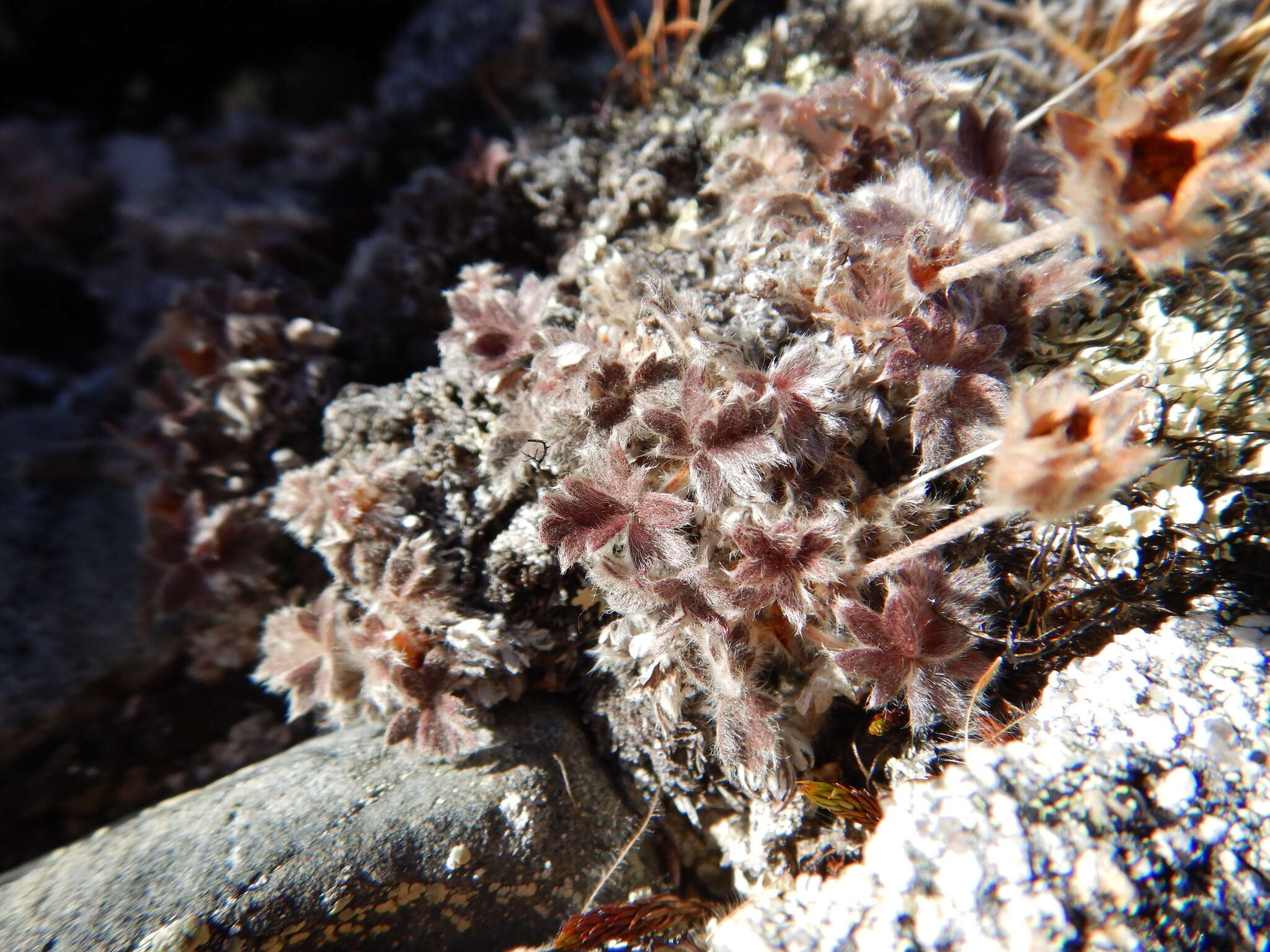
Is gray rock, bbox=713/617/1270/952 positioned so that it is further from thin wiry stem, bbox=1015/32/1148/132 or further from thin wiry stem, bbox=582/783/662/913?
thin wiry stem, bbox=1015/32/1148/132

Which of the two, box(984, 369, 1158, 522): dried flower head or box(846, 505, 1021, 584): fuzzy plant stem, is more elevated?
box(984, 369, 1158, 522): dried flower head

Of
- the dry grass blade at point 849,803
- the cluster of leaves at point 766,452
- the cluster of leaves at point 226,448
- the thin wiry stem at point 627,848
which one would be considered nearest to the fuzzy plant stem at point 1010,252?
the cluster of leaves at point 766,452

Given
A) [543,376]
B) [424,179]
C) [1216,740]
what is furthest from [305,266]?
[1216,740]

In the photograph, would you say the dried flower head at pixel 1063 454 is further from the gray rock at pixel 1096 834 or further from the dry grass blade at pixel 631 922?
the dry grass blade at pixel 631 922

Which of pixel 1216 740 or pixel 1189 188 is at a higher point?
pixel 1189 188

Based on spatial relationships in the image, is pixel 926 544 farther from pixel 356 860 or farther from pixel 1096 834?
pixel 356 860

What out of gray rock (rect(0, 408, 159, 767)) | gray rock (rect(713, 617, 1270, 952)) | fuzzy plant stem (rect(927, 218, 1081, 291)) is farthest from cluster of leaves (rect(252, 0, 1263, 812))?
gray rock (rect(0, 408, 159, 767))

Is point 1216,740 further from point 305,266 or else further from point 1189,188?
point 305,266

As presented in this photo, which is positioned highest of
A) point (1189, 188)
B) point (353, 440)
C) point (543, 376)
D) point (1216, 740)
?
point (353, 440)
